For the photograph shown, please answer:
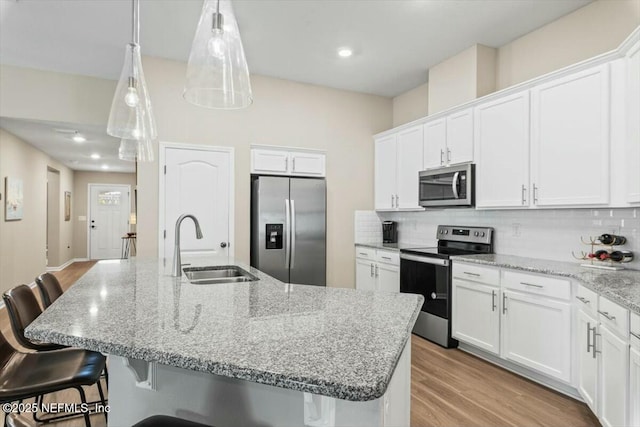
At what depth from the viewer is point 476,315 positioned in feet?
10.7

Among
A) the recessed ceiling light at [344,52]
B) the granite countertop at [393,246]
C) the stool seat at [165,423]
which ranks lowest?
the stool seat at [165,423]

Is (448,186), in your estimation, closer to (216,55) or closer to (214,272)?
(214,272)

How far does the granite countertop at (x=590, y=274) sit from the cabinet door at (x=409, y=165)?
46.5 inches

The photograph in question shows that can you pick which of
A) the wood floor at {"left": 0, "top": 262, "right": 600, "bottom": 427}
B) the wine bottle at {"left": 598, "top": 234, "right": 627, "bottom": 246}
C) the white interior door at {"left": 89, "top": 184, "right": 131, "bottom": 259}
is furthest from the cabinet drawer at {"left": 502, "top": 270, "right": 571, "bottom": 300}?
the white interior door at {"left": 89, "top": 184, "right": 131, "bottom": 259}

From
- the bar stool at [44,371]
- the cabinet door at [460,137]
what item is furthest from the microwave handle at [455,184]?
the bar stool at [44,371]

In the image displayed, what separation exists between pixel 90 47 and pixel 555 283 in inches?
184

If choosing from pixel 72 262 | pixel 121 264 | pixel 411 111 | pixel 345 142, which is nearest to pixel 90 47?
pixel 121 264

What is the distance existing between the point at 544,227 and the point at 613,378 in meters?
1.58

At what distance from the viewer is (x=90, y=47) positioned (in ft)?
12.5

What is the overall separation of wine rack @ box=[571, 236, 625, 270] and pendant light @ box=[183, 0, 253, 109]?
2.76 meters

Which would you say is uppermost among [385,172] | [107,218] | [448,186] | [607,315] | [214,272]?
[385,172]

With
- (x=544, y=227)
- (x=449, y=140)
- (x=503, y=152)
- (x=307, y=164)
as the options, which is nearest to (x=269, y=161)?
(x=307, y=164)

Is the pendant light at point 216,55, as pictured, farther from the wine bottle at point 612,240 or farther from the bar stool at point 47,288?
the wine bottle at point 612,240

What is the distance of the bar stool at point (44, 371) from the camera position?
1.61 meters
